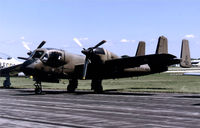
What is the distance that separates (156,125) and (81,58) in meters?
22.4

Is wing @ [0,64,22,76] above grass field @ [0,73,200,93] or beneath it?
above

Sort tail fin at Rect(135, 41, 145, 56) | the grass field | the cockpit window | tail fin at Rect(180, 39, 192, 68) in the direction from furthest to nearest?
tail fin at Rect(135, 41, 145, 56) → the grass field → tail fin at Rect(180, 39, 192, 68) → the cockpit window

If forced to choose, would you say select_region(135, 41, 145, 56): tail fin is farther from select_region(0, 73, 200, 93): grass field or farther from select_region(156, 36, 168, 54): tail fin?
select_region(0, 73, 200, 93): grass field

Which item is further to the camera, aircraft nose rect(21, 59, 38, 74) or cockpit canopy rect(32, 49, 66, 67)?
cockpit canopy rect(32, 49, 66, 67)

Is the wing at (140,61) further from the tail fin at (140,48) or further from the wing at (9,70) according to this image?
the wing at (9,70)

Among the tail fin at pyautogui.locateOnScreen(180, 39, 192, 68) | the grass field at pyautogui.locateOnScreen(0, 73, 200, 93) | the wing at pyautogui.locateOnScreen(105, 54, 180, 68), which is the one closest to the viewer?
the wing at pyautogui.locateOnScreen(105, 54, 180, 68)

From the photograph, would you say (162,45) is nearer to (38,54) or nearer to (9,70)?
(38,54)

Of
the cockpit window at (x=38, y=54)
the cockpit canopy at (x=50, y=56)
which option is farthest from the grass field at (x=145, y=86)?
the cockpit window at (x=38, y=54)

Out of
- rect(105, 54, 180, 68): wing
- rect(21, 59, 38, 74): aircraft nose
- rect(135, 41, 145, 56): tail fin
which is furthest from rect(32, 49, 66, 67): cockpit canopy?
rect(135, 41, 145, 56): tail fin

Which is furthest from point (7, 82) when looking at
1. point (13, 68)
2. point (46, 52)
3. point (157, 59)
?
point (157, 59)

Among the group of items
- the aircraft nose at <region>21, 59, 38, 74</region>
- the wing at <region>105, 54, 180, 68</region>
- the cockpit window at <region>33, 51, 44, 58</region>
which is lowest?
the aircraft nose at <region>21, 59, 38, 74</region>

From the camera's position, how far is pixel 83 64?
1309 inches

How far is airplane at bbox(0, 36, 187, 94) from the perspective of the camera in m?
30.7

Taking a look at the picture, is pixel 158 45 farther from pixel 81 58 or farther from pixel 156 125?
pixel 156 125
